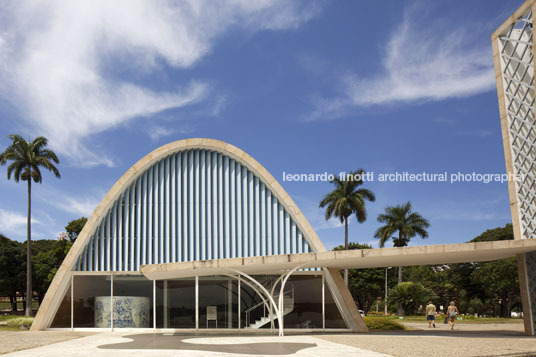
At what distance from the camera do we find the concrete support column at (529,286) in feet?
72.6

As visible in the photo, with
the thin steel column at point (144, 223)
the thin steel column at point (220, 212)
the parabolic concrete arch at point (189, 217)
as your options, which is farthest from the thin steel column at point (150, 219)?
the thin steel column at point (220, 212)

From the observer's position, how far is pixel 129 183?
95.3 ft

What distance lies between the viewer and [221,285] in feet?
87.6

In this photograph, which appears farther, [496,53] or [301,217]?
[301,217]

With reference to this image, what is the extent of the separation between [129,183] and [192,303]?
24.6 ft

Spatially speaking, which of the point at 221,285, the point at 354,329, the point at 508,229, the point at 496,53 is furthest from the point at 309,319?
the point at 508,229

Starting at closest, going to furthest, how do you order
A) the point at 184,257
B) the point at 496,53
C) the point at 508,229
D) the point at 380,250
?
1. the point at 380,250
2. the point at 496,53
3. the point at 184,257
4. the point at 508,229

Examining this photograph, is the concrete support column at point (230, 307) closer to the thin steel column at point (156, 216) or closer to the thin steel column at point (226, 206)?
the thin steel column at point (226, 206)

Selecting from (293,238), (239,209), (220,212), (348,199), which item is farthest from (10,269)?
(293,238)

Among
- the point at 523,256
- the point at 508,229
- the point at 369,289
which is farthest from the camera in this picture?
the point at 369,289

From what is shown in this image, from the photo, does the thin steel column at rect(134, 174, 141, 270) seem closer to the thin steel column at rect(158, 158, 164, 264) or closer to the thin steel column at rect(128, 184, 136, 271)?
the thin steel column at rect(128, 184, 136, 271)

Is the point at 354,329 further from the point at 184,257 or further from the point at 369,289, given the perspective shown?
the point at 369,289

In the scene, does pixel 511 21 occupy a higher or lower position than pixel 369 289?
higher

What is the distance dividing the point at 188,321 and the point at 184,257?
3408 mm
